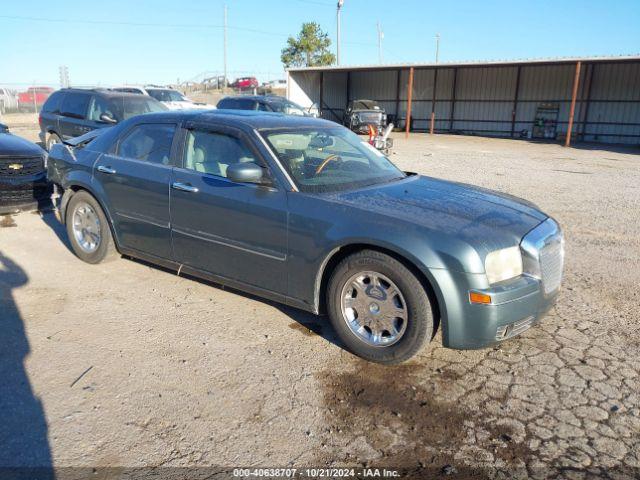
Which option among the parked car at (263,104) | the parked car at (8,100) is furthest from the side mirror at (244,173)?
the parked car at (8,100)

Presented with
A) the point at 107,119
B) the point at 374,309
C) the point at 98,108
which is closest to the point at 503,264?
the point at 374,309

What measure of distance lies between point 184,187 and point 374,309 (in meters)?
1.96

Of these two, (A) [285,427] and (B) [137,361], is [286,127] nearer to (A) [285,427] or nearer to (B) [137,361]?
(B) [137,361]

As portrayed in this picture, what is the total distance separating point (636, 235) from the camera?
23.1 ft

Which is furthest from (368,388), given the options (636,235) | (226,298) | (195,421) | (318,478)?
(636,235)

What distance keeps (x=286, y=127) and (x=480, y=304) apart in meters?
2.26

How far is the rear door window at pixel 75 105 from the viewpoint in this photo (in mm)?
12185

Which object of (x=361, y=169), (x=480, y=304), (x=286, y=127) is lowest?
(x=480, y=304)

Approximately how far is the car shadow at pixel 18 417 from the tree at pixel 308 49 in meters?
43.5

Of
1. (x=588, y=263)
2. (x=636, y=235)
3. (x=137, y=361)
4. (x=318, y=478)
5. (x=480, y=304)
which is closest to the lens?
(x=318, y=478)

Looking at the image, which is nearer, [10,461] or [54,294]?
[10,461]

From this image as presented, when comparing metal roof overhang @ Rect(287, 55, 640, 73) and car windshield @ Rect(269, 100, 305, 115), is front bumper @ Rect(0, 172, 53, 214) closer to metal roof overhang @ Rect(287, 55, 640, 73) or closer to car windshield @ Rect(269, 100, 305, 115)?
car windshield @ Rect(269, 100, 305, 115)

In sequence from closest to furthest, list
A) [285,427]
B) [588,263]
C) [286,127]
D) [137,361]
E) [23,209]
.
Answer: [285,427], [137,361], [286,127], [588,263], [23,209]

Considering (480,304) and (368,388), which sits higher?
(480,304)
